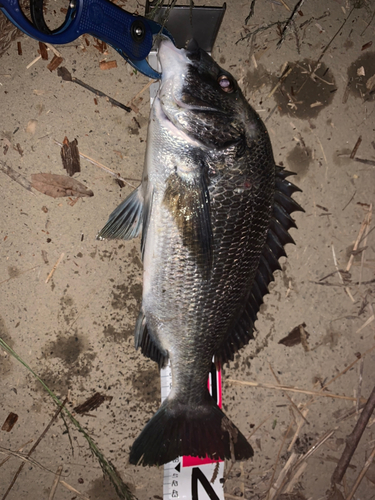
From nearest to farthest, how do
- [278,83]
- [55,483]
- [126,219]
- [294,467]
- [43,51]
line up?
[126,219] → [43,51] → [55,483] → [278,83] → [294,467]

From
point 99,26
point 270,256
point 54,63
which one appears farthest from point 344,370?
point 54,63

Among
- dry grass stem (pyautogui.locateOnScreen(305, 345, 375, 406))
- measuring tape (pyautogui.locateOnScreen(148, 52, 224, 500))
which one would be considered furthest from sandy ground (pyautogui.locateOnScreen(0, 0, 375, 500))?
measuring tape (pyautogui.locateOnScreen(148, 52, 224, 500))

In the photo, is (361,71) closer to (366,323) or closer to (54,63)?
(366,323)

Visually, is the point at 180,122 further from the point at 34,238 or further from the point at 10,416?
the point at 10,416

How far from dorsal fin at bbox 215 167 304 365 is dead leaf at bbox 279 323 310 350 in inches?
23.3

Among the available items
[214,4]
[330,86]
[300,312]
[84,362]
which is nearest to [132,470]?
[84,362]

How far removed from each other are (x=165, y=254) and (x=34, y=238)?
1.02 m

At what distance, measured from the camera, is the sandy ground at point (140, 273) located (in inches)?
88.8

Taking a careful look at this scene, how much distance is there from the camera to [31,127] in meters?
2.23

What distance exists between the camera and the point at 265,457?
8.43ft

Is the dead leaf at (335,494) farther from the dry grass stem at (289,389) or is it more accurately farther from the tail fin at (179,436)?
the tail fin at (179,436)

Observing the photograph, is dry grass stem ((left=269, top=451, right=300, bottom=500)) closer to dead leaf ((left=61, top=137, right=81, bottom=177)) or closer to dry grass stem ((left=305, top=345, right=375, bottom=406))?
dry grass stem ((left=305, top=345, right=375, bottom=406))

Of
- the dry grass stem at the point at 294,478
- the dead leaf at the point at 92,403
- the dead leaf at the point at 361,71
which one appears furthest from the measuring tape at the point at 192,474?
the dead leaf at the point at 361,71

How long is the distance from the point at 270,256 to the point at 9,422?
2.07 m
